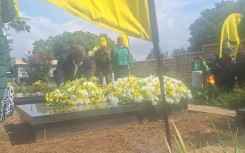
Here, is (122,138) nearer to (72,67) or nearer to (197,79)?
(72,67)

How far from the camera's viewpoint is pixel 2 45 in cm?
302

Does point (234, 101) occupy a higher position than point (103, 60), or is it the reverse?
point (103, 60)

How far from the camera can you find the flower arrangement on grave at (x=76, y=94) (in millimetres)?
5305

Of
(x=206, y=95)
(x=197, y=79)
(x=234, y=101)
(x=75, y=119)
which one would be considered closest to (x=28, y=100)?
(x=75, y=119)

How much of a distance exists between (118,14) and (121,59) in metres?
6.85

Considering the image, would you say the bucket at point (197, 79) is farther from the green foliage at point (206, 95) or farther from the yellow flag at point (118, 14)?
the yellow flag at point (118, 14)

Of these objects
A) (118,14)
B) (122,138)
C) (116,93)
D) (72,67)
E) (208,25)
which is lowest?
(122,138)

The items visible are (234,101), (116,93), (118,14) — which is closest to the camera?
(118,14)

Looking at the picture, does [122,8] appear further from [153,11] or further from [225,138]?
[225,138]

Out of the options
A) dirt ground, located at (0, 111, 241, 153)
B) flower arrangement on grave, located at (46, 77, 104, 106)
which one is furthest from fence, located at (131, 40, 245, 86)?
flower arrangement on grave, located at (46, 77, 104, 106)

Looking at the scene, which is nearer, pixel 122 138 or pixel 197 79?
pixel 122 138

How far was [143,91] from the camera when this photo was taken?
5.46 meters

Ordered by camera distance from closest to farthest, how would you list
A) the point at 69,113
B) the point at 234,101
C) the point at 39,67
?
the point at 69,113, the point at 234,101, the point at 39,67

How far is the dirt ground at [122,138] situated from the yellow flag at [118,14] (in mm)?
1515
